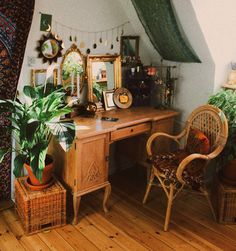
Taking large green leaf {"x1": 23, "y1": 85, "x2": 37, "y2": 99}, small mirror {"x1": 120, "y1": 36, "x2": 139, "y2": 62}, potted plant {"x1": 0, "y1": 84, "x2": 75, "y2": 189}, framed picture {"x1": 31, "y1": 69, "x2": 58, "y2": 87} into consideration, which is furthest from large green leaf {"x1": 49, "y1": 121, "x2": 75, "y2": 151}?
small mirror {"x1": 120, "y1": 36, "x2": 139, "y2": 62}

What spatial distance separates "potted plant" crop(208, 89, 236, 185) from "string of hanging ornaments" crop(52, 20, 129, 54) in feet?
3.89

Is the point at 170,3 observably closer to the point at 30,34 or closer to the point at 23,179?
the point at 30,34

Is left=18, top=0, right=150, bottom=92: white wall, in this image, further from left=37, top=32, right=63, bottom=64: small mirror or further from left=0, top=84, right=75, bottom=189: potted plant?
left=0, top=84, right=75, bottom=189: potted plant

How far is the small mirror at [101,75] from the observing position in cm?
331

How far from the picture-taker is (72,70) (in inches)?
126

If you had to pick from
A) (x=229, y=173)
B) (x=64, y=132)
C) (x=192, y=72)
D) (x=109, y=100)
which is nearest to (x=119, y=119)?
(x=109, y=100)

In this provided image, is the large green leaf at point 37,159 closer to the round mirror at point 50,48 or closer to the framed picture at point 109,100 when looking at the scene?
the round mirror at point 50,48

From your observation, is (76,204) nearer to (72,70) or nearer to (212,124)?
(72,70)

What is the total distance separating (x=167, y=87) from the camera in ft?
11.7

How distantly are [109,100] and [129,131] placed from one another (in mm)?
521

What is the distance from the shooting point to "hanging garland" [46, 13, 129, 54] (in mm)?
Result: 3062

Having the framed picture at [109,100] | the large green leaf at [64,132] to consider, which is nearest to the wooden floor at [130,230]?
the large green leaf at [64,132]

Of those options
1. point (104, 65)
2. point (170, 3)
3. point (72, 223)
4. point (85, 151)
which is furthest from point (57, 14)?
point (72, 223)

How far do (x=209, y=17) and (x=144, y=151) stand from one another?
1.45 meters
